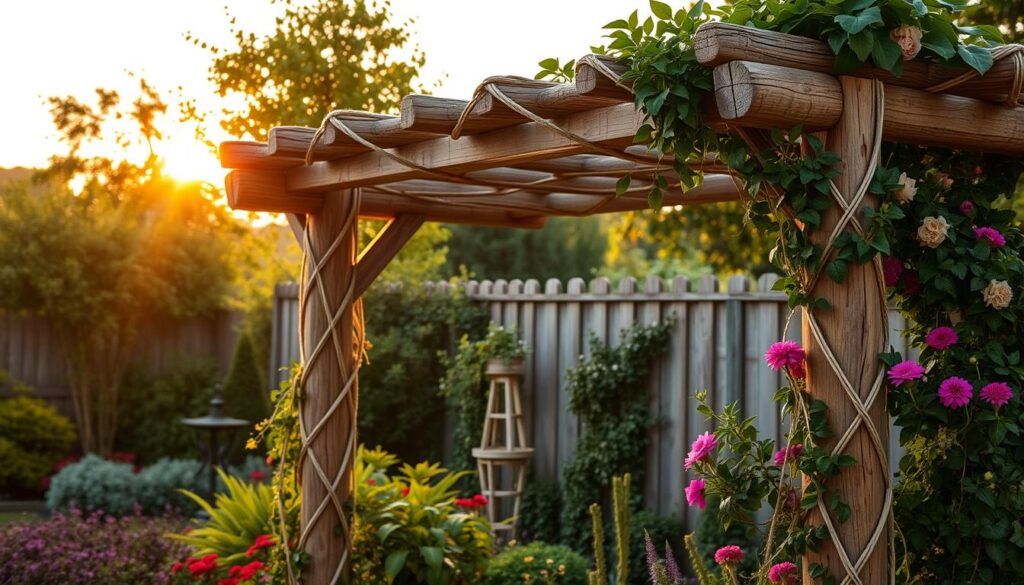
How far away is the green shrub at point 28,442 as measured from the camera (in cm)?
991

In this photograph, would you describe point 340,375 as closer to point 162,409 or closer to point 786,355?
point 786,355

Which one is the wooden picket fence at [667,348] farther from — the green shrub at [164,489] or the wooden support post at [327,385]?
the green shrub at [164,489]

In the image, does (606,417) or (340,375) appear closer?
(340,375)

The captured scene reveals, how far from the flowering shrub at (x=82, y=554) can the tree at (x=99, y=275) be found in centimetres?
446

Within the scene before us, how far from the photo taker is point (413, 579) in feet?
15.9

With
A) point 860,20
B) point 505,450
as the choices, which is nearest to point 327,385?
point 860,20

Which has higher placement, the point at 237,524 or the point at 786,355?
the point at 786,355

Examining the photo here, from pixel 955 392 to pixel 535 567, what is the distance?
277cm

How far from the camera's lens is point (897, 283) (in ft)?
9.42

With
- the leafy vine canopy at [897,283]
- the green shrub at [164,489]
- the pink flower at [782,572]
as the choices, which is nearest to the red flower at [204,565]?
the leafy vine canopy at [897,283]

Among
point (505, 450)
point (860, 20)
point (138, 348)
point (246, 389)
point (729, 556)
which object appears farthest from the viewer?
point (138, 348)

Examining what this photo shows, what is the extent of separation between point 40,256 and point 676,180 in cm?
814

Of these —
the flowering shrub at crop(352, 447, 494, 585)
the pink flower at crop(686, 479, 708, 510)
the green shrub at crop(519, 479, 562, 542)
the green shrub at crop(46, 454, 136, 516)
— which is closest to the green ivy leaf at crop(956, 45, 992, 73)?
the pink flower at crop(686, 479, 708, 510)

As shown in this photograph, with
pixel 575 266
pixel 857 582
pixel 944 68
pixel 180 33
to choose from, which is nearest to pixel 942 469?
pixel 857 582
